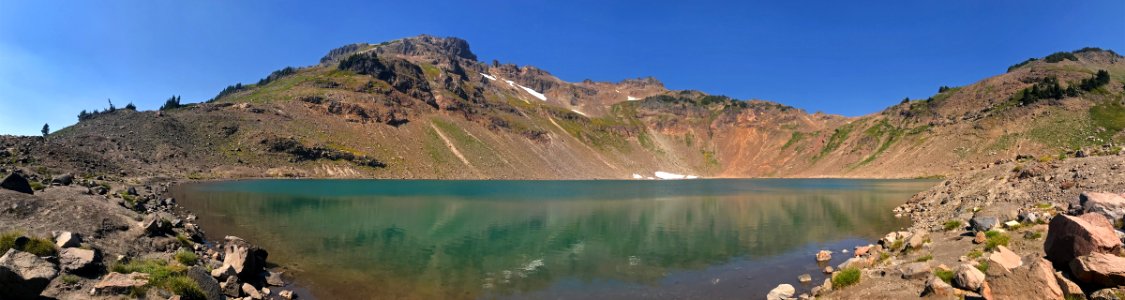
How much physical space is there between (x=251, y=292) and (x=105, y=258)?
4130 millimetres

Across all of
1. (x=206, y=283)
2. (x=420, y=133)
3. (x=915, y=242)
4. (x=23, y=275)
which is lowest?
(x=206, y=283)

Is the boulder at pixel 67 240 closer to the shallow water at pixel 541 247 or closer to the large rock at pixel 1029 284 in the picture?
the shallow water at pixel 541 247

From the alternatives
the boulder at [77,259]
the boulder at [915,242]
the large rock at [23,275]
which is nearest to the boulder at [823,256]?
the boulder at [915,242]

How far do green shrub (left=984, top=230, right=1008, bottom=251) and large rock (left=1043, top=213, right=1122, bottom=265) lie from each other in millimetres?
4006

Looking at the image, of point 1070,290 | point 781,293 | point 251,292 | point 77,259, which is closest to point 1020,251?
point 1070,290

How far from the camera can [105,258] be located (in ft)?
50.3

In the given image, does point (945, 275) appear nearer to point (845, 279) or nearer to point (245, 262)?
point (845, 279)

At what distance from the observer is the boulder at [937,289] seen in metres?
11.8

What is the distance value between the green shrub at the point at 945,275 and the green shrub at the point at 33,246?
76.2 ft

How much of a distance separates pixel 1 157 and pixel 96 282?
230 ft

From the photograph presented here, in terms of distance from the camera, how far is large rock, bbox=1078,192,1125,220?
14.7 meters

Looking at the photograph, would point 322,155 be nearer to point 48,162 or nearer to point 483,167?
point 483,167

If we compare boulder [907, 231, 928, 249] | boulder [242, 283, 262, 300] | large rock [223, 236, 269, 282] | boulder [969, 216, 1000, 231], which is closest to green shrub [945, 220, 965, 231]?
boulder [969, 216, 1000, 231]

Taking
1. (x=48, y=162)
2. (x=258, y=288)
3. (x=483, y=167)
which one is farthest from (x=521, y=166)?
(x=258, y=288)
